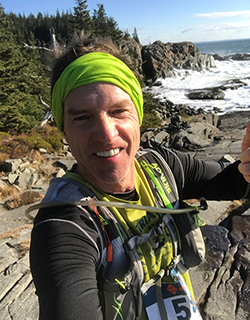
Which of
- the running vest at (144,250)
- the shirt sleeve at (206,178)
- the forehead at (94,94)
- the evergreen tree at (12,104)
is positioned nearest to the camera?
the running vest at (144,250)

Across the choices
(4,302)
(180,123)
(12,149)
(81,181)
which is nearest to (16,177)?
(12,149)

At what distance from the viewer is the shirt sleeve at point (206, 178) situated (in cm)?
180

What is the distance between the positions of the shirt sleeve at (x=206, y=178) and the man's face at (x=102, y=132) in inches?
19.4

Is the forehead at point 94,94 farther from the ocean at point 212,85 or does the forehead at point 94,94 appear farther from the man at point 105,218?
the ocean at point 212,85

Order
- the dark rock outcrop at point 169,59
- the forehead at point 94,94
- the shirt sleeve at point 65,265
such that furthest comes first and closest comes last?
the dark rock outcrop at point 169,59 → the forehead at point 94,94 → the shirt sleeve at point 65,265

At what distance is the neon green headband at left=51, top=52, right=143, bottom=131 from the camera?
4.23 ft

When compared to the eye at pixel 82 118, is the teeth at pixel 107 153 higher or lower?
lower

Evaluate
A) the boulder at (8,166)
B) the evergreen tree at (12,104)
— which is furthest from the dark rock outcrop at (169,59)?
the boulder at (8,166)

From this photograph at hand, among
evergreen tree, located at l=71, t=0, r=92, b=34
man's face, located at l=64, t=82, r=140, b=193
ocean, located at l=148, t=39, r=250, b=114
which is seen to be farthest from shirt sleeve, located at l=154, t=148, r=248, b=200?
evergreen tree, located at l=71, t=0, r=92, b=34

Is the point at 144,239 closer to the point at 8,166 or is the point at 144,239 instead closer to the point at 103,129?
the point at 103,129

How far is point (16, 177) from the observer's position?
28.5ft

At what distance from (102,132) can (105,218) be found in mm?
463

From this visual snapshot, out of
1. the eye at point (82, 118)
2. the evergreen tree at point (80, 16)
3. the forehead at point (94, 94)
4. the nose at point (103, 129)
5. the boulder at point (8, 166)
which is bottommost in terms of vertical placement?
the boulder at point (8, 166)


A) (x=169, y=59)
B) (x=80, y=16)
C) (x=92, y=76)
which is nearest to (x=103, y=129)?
(x=92, y=76)
